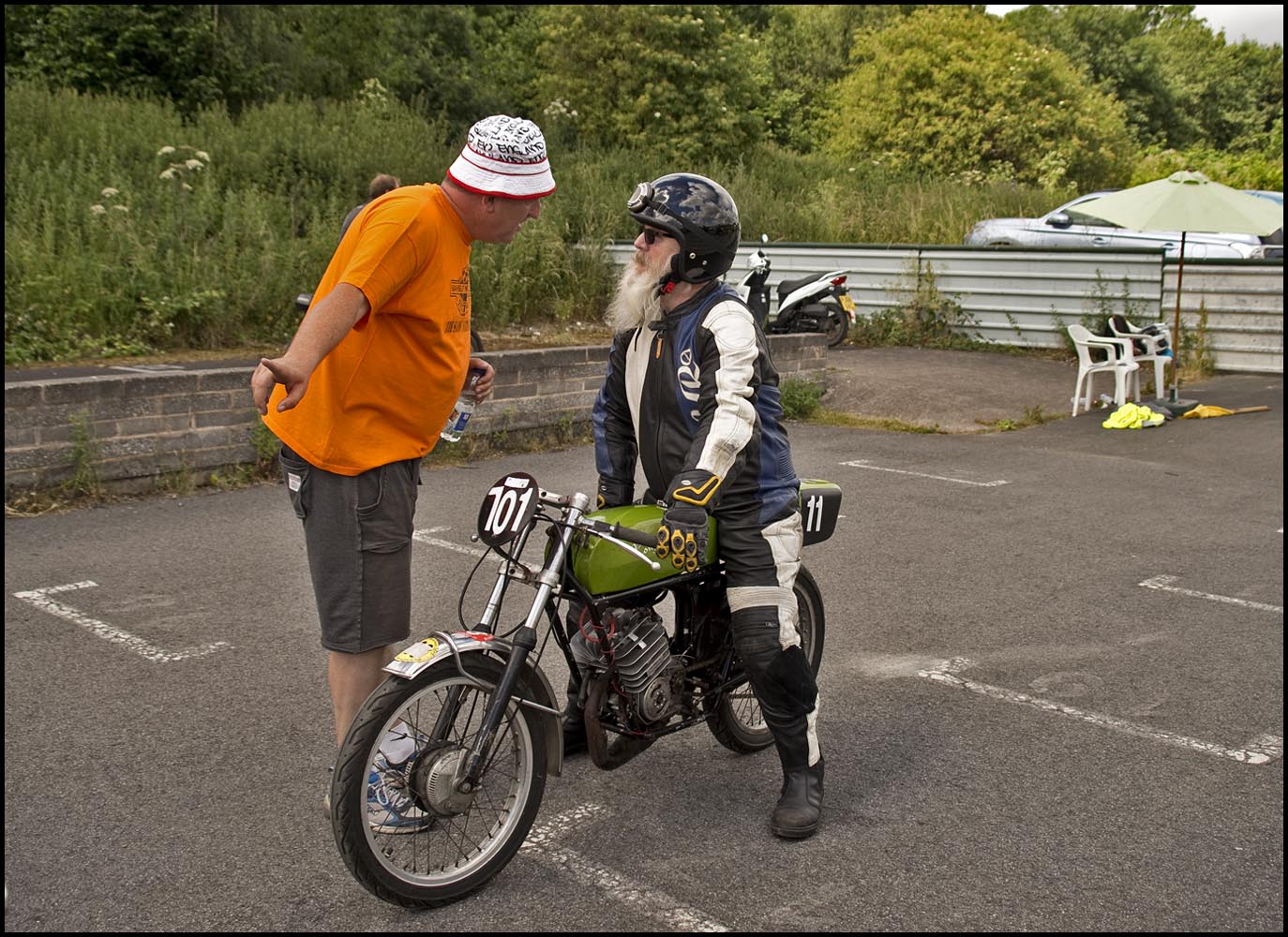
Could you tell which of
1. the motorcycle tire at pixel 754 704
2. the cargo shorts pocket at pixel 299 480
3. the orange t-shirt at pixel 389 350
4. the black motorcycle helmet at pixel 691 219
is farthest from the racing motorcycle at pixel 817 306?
the cargo shorts pocket at pixel 299 480

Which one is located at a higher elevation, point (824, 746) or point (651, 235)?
point (651, 235)

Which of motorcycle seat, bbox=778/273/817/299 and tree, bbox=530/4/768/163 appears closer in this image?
motorcycle seat, bbox=778/273/817/299

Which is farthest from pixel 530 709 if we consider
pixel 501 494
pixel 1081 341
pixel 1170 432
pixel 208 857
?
pixel 1081 341

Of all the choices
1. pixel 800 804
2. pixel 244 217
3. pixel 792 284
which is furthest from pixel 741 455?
pixel 792 284

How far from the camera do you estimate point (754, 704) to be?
452 cm

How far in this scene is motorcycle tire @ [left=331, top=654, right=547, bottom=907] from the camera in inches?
128

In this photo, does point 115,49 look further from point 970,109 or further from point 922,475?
point 970,109

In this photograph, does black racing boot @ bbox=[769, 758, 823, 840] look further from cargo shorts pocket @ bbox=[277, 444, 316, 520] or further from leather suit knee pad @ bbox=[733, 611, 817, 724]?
cargo shorts pocket @ bbox=[277, 444, 316, 520]

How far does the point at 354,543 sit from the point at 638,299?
1.08 meters

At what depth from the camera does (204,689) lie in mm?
5078

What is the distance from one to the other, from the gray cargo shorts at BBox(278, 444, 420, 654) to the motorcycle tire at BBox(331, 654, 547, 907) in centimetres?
36

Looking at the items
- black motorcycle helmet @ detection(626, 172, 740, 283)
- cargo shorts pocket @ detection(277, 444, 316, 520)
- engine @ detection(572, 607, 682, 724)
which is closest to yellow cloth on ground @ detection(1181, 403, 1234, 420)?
black motorcycle helmet @ detection(626, 172, 740, 283)

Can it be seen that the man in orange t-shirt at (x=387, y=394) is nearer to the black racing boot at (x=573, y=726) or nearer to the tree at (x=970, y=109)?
the black racing boot at (x=573, y=726)

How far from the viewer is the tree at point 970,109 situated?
37719 millimetres
